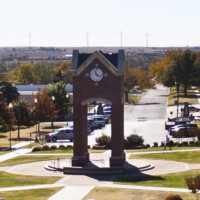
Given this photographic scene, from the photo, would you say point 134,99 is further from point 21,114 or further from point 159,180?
point 159,180

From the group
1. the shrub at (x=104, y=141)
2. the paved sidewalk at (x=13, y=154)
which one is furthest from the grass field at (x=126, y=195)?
the shrub at (x=104, y=141)

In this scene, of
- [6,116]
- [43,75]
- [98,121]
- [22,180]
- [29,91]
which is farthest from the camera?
[43,75]

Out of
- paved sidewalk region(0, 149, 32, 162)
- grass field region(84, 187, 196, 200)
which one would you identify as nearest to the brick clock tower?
grass field region(84, 187, 196, 200)

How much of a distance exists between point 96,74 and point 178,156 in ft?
35.4

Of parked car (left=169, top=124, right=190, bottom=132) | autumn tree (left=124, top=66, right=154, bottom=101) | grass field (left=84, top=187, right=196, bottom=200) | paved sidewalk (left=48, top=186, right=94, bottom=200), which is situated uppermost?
autumn tree (left=124, top=66, right=154, bottom=101)

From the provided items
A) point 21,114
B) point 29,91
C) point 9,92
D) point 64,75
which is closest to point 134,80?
point 29,91

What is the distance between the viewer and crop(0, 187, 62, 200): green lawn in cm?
3756

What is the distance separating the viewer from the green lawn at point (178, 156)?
165ft

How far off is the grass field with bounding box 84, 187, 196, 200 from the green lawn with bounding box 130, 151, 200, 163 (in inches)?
476

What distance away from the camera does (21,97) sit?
4168 inches

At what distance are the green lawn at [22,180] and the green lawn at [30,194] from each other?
7.98 feet

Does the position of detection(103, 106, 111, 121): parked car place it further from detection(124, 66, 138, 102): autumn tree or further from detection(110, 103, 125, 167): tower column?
detection(110, 103, 125, 167): tower column

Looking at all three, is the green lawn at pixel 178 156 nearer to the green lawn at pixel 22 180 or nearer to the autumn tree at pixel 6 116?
the green lawn at pixel 22 180

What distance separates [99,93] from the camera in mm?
46969
